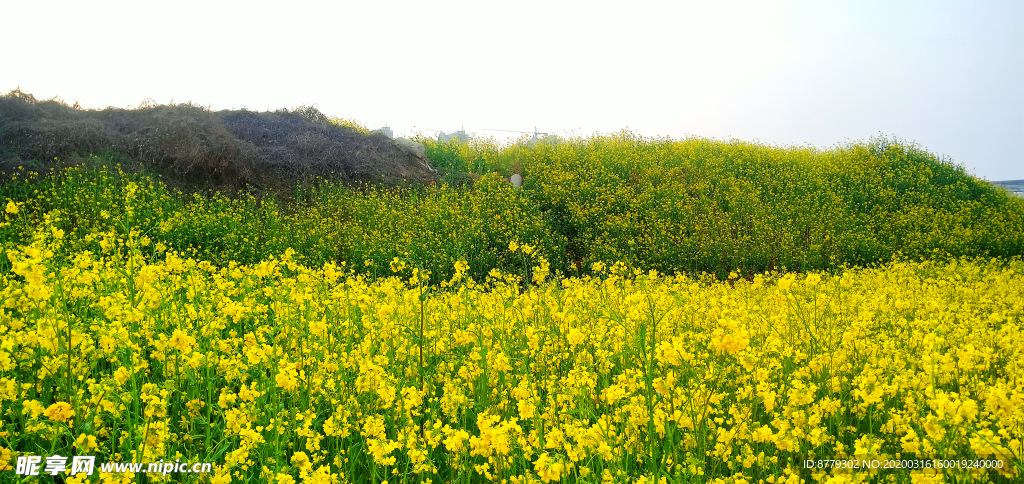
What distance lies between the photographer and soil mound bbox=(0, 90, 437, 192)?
11.3 meters

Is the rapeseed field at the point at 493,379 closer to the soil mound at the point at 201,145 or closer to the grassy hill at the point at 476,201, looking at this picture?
the grassy hill at the point at 476,201

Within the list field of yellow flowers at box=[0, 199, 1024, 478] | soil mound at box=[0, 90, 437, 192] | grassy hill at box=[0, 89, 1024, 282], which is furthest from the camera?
soil mound at box=[0, 90, 437, 192]

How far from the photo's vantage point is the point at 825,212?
12422 mm

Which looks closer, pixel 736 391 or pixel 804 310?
pixel 736 391

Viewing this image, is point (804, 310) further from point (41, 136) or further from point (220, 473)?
point (41, 136)

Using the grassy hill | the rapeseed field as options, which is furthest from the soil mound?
the rapeseed field

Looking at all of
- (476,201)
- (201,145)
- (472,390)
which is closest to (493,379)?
(472,390)

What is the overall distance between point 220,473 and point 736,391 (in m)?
2.65

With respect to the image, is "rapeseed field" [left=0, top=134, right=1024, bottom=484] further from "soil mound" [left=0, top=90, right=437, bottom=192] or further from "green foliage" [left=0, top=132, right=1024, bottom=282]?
"soil mound" [left=0, top=90, right=437, bottom=192]

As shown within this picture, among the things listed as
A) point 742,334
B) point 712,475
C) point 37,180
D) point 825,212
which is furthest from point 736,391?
point 37,180

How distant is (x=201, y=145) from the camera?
38.5ft

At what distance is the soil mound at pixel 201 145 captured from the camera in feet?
37.2

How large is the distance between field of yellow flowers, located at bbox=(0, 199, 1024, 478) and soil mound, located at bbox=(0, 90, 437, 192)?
25.3 feet

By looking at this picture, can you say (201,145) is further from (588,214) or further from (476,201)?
(588,214)
